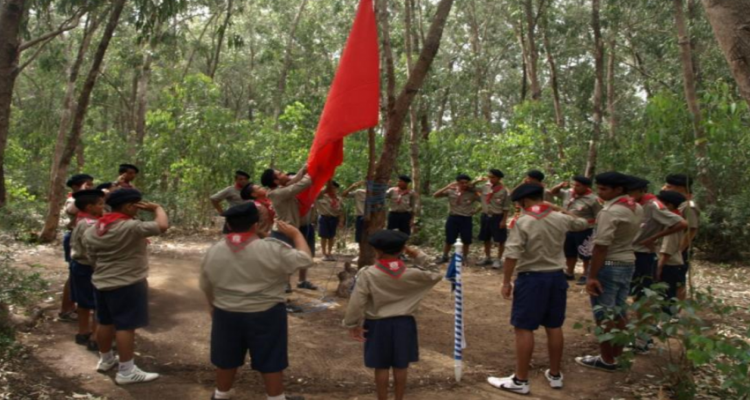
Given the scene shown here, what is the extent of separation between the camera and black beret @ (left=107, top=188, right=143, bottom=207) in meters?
4.87

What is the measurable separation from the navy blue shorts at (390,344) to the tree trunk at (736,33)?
2.64 meters

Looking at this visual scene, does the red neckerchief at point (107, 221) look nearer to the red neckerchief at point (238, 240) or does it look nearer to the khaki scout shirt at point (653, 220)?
the red neckerchief at point (238, 240)

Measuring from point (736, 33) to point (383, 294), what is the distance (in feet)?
9.10

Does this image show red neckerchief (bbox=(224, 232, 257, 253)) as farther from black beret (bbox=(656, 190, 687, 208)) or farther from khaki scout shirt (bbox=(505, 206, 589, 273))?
black beret (bbox=(656, 190, 687, 208))

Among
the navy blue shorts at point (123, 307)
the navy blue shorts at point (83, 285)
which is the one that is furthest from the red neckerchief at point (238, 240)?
the navy blue shorts at point (83, 285)

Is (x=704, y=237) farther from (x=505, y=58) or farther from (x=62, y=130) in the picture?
(x=505, y=58)

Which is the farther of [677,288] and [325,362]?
[677,288]

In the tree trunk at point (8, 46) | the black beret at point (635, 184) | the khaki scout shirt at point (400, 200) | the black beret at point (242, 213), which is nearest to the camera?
the black beret at point (242, 213)

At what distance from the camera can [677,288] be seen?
6.19m

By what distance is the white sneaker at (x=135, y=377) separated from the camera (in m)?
5.03

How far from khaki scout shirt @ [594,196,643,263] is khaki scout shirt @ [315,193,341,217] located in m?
6.42

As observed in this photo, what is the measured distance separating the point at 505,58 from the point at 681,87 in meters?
14.9

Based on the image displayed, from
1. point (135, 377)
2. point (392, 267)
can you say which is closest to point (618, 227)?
point (392, 267)

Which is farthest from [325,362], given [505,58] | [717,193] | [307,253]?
[505,58]
